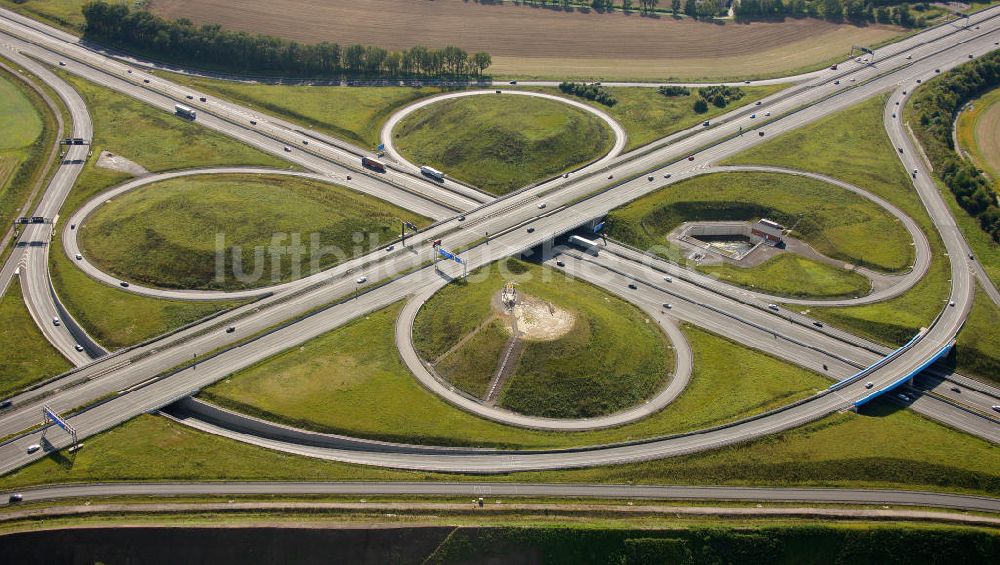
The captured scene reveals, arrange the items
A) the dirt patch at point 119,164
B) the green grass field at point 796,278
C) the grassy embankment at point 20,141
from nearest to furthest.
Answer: the green grass field at point 796,278
the grassy embankment at point 20,141
the dirt patch at point 119,164

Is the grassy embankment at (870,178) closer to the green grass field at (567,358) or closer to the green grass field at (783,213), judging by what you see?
the green grass field at (783,213)

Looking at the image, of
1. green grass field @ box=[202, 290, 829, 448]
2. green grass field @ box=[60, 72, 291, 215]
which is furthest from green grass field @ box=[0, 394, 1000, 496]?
green grass field @ box=[60, 72, 291, 215]

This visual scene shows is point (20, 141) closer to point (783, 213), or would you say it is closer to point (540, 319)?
point (540, 319)

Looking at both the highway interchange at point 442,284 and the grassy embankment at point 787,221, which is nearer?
the highway interchange at point 442,284

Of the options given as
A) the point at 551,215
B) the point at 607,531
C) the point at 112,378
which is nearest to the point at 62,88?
the point at 112,378

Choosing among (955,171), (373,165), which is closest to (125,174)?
(373,165)

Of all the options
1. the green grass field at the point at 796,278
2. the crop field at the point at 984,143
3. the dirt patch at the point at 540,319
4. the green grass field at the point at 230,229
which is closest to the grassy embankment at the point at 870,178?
the green grass field at the point at 796,278

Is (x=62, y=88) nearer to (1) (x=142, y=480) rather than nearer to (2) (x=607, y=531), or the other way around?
(1) (x=142, y=480)
